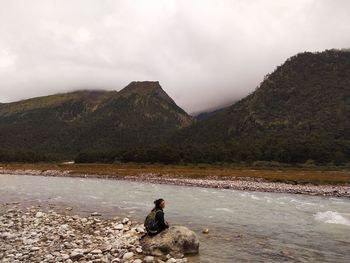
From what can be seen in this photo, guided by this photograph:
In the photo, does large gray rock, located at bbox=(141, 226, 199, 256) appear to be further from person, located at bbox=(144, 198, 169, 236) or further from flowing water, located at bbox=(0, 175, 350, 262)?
flowing water, located at bbox=(0, 175, 350, 262)

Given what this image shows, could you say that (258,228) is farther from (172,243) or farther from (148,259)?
(148,259)

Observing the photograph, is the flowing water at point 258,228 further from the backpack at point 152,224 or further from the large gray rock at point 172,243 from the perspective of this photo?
the backpack at point 152,224

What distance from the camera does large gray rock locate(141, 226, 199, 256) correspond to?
18141 millimetres

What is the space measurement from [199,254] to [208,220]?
1043cm

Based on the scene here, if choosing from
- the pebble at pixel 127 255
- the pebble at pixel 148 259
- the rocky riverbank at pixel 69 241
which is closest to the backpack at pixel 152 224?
the rocky riverbank at pixel 69 241

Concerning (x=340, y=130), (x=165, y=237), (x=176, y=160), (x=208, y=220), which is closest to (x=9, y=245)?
(x=165, y=237)

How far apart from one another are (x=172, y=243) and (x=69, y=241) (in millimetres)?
4954

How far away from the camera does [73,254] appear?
1656 centimetres

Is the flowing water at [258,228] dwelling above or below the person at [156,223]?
below

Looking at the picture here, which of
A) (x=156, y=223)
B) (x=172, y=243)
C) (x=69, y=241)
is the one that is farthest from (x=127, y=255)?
(x=69, y=241)

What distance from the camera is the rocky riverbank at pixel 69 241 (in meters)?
16.6

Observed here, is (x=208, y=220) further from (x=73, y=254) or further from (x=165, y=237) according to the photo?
(x=73, y=254)

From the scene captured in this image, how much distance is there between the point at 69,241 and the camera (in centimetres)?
1920

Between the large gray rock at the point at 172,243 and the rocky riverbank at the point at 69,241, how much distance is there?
0.50 metres
